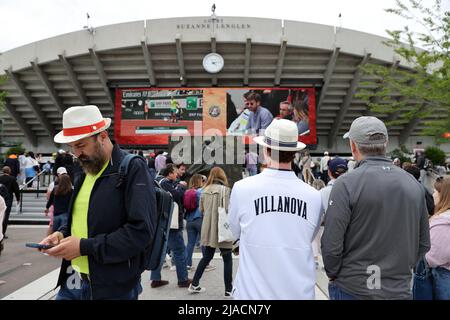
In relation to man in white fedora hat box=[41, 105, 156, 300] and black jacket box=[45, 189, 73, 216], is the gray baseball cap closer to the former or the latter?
man in white fedora hat box=[41, 105, 156, 300]

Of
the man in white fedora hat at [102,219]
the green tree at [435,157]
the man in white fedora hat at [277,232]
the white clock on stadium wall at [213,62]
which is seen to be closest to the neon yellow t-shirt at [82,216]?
the man in white fedora hat at [102,219]

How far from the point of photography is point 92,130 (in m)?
2.30

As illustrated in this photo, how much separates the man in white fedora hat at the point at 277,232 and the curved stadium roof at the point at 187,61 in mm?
19040

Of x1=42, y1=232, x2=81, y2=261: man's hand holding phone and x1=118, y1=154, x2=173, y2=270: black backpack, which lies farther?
x1=118, y1=154, x2=173, y2=270: black backpack

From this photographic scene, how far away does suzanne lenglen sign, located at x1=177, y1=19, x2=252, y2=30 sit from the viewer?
65.7ft

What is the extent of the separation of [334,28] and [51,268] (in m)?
19.4

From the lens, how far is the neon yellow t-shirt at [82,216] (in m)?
2.23

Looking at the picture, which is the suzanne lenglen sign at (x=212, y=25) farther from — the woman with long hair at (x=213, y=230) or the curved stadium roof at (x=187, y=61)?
the woman with long hair at (x=213, y=230)

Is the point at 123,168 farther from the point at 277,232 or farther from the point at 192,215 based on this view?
the point at 192,215

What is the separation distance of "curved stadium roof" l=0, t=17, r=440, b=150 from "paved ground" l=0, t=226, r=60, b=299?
48.5 feet

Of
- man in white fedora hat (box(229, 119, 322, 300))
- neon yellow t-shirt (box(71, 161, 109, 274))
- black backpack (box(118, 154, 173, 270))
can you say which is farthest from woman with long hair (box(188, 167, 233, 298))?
neon yellow t-shirt (box(71, 161, 109, 274))
